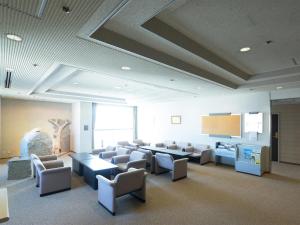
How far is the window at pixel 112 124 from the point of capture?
988cm

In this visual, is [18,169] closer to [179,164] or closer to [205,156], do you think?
[179,164]

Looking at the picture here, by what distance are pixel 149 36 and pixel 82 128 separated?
295 inches

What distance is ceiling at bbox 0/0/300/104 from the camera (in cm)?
185

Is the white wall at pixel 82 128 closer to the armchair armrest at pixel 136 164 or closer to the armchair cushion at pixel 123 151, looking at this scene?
the armchair cushion at pixel 123 151

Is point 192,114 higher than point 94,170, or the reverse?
point 192,114

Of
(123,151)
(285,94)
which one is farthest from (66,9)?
(285,94)

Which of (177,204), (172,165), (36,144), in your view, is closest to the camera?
(177,204)

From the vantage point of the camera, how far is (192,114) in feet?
27.0

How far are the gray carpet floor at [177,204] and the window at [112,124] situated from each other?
4857 millimetres

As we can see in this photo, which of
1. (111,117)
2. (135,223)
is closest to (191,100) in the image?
(111,117)

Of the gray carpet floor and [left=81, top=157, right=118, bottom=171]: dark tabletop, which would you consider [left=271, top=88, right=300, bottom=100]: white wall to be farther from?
[left=81, top=157, right=118, bottom=171]: dark tabletop

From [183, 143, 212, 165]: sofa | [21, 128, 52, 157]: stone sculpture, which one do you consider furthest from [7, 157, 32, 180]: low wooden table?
[183, 143, 212, 165]: sofa

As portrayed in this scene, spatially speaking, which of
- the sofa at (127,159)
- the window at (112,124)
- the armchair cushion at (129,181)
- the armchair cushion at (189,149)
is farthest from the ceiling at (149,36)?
the window at (112,124)

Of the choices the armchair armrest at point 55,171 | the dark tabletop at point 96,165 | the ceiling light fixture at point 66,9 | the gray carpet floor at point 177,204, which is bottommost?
the gray carpet floor at point 177,204
